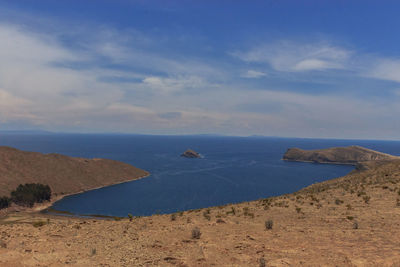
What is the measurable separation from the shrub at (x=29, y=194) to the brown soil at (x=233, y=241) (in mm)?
83463

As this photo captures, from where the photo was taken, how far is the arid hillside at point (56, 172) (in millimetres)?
104750

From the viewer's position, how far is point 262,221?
61.6 ft

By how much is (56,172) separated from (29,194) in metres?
33.0

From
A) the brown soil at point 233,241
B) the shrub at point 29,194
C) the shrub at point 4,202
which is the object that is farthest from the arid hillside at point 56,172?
the brown soil at point 233,241

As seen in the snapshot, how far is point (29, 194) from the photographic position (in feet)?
294

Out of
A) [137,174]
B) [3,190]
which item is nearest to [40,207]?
[3,190]

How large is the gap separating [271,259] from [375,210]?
1362 centimetres

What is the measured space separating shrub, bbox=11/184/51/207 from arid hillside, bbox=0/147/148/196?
4.95 meters

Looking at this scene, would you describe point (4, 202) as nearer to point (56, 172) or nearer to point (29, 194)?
point (29, 194)

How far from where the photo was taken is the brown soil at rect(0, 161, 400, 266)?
11727 millimetres

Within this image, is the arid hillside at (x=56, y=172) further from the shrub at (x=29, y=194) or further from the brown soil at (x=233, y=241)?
the brown soil at (x=233, y=241)

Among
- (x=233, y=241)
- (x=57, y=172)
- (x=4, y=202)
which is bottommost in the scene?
(x=4, y=202)

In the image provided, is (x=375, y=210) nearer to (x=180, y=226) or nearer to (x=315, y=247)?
(x=315, y=247)

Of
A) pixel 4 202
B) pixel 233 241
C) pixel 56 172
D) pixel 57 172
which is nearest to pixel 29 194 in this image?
pixel 4 202
